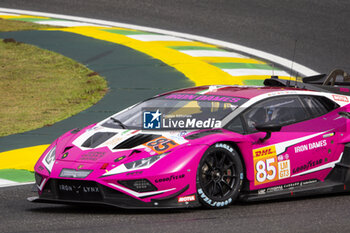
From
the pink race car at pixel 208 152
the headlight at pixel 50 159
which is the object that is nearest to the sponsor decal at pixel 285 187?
the pink race car at pixel 208 152

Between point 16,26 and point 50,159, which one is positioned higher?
point 16,26

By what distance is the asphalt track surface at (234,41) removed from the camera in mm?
6211

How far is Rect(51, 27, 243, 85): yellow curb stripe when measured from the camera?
555 inches

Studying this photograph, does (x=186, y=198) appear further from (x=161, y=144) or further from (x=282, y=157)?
(x=282, y=157)

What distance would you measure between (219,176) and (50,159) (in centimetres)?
165

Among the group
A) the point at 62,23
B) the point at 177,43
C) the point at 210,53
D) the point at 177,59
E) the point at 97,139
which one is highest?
the point at 62,23

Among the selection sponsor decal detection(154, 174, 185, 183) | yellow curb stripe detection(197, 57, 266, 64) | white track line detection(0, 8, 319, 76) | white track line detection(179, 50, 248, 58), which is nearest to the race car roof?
sponsor decal detection(154, 174, 185, 183)

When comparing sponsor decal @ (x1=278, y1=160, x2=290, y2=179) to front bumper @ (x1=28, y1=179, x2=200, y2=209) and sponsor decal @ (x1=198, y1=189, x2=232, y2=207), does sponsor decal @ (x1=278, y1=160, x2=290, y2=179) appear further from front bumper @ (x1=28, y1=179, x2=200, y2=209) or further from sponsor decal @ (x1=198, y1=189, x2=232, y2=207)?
front bumper @ (x1=28, y1=179, x2=200, y2=209)

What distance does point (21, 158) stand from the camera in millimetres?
9461

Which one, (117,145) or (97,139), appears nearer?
(117,145)

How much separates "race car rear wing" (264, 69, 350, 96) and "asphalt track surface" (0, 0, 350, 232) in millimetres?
1335

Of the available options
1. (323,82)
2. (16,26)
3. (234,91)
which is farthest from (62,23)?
(234,91)

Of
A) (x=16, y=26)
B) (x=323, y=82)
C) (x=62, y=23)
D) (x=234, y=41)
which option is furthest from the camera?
(x=62, y=23)

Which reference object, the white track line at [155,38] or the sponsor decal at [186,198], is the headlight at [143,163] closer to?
the sponsor decal at [186,198]
